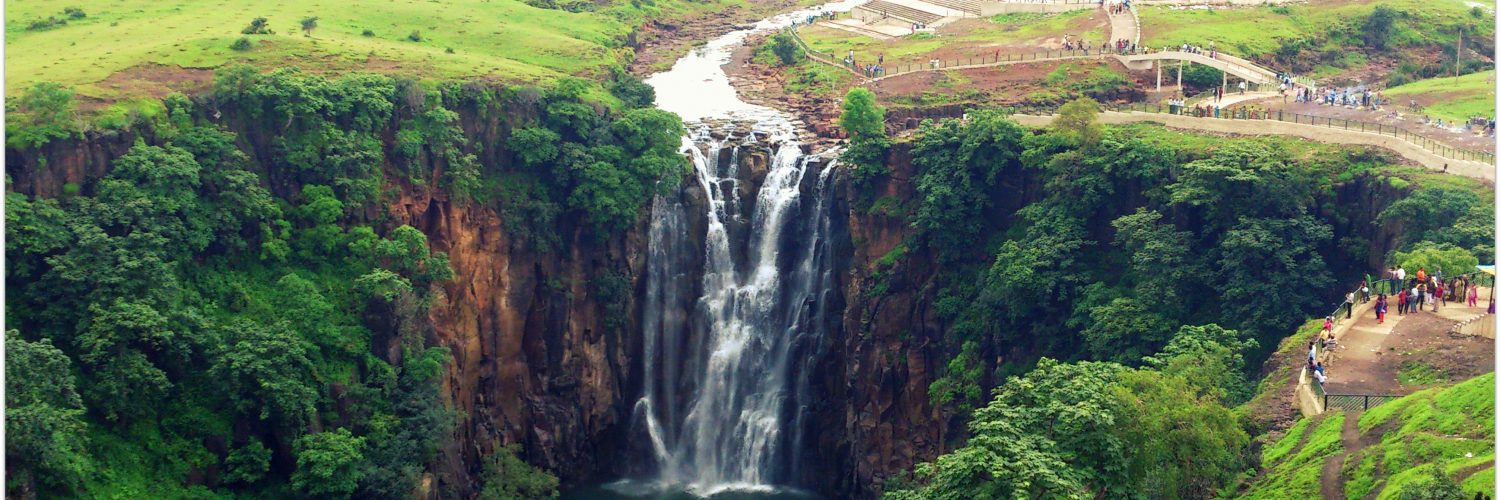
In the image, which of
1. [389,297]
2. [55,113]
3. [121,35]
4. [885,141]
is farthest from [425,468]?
[121,35]

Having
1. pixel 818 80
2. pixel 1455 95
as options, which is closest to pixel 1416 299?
pixel 1455 95

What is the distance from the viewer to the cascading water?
65.2 metres

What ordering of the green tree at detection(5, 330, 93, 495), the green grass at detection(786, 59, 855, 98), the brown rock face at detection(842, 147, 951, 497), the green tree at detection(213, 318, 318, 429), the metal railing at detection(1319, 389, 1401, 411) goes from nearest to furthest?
the metal railing at detection(1319, 389, 1401, 411) → the green tree at detection(5, 330, 93, 495) → the green tree at detection(213, 318, 318, 429) → the brown rock face at detection(842, 147, 951, 497) → the green grass at detection(786, 59, 855, 98)

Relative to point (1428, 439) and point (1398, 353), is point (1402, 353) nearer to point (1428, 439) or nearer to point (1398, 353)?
point (1398, 353)

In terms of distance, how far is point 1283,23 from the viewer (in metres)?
84.3

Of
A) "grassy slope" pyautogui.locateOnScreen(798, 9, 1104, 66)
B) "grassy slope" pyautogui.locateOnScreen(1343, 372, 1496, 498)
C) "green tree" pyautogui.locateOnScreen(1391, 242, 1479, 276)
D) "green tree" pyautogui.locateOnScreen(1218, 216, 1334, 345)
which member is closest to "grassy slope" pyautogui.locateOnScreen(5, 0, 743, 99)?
"grassy slope" pyautogui.locateOnScreen(798, 9, 1104, 66)

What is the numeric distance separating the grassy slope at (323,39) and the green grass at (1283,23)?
2722 centimetres

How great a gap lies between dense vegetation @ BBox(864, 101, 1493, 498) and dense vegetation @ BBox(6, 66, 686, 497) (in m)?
12.1

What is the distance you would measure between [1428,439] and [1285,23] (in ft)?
172

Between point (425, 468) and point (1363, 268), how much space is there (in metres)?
30.9

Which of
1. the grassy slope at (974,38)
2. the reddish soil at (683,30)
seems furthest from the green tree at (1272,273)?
the reddish soil at (683,30)

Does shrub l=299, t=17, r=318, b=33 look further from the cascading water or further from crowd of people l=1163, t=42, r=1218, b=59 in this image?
crowd of people l=1163, t=42, r=1218, b=59

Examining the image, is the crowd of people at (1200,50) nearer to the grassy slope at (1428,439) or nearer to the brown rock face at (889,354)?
the brown rock face at (889,354)

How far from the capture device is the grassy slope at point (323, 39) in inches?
2514
